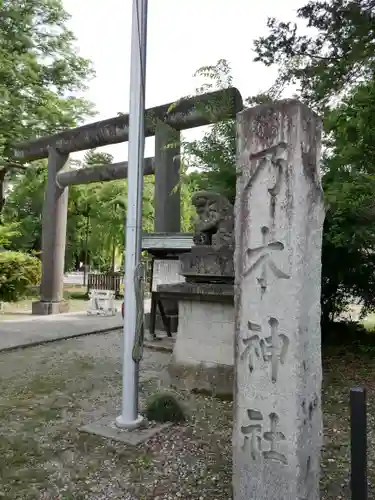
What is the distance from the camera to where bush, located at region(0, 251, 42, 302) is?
41.2ft

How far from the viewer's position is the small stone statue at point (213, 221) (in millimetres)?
5285

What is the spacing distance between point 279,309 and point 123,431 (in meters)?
2.02

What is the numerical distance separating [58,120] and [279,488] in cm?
1332

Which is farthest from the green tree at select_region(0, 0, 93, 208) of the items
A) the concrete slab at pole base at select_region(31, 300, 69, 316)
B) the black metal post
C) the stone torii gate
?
the black metal post

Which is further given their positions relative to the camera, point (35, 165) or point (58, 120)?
point (35, 165)

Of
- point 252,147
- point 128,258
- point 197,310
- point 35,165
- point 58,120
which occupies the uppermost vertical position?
point 58,120

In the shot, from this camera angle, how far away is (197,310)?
5.08 metres

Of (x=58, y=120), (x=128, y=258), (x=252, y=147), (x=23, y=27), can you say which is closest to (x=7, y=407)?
(x=128, y=258)

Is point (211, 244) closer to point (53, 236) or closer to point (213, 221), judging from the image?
point (213, 221)

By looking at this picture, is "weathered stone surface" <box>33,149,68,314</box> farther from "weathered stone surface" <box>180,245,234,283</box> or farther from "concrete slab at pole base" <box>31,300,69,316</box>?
"weathered stone surface" <box>180,245,234,283</box>

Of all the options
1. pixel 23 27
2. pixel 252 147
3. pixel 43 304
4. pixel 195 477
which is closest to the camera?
pixel 252 147

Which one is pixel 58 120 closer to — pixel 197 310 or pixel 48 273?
pixel 48 273

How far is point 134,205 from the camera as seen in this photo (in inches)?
147

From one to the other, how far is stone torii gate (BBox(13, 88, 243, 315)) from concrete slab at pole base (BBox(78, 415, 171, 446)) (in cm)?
486
